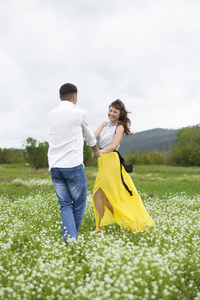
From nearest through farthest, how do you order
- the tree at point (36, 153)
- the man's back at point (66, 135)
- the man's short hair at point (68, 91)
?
the man's back at point (66, 135), the man's short hair at point (68, 91), the tree at point (36, 153)

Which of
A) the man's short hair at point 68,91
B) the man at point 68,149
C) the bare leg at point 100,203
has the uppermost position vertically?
the man's short hair at point 68,91

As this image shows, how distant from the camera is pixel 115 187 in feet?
18.7

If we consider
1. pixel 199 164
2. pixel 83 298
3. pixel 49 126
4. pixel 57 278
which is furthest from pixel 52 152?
pixel 199 164

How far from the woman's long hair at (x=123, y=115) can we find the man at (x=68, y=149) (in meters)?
1.29

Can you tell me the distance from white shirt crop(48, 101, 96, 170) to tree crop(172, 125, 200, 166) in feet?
189

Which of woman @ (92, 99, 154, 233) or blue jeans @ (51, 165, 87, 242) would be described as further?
woman @ (92, 99, 154, 233)

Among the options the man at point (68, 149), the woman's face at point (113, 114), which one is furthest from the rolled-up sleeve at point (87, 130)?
the woman's face at point (113, 114)

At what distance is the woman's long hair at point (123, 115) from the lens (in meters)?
5.72

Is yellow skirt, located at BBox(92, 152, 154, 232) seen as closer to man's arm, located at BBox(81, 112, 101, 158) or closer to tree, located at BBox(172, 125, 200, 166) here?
man's arm, located at BBox(81, 112, 101, 158)

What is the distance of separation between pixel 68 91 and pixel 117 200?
2580mm

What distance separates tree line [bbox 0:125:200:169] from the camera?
117 ft

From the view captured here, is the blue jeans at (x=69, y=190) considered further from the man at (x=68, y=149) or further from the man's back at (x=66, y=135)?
the man's back at (x=66, y=135)

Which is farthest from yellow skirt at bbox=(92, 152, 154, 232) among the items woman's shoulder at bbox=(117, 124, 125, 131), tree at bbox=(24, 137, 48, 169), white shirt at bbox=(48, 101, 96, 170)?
tree at bbox=(24, 137, 48, 169)

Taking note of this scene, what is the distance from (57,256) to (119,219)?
6.36ft
